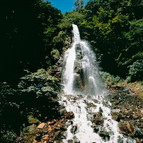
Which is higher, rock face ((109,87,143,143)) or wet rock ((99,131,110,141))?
rock face ((109,87,143,143))

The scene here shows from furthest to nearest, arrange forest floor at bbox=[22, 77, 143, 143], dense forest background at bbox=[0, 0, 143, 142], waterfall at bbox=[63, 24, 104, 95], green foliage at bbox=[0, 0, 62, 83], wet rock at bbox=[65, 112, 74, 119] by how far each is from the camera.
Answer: waterfall at bbox=[63, 24, 104, 95]
dense forest background at bbox=[0, 0, 143, 142]
green foliage at bbox=[0, 0, 62, 83]
wet rock at bbox=[65, 112, 74, 119]
forest floor at bbox=[22, 77, 143, 143]

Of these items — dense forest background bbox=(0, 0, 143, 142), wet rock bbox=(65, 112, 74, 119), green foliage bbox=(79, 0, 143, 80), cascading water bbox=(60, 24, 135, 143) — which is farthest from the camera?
green foliage bbox=(79, 0, 143, 80)

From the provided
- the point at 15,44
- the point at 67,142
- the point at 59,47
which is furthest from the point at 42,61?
the point at 67,142

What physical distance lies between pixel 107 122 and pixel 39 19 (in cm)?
1169

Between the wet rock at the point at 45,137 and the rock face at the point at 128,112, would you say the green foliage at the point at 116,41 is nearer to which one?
the rock face at the point at 128,112

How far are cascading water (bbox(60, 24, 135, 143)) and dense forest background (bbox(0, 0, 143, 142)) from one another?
1312 mm

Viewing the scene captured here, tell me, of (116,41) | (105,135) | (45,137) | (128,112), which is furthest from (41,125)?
(116,41)

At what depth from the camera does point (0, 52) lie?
8.72 meters

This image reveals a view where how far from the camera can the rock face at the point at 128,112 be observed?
652 centimetres

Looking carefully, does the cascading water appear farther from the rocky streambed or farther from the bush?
the bush

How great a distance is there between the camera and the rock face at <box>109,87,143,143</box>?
21.4 ft

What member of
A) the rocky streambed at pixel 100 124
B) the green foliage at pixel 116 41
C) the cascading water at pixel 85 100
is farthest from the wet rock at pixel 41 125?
the green foliage at pixel 116 41

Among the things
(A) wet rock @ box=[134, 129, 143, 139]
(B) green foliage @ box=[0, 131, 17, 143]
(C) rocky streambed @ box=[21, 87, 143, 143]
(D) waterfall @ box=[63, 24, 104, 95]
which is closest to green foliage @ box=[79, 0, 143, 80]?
(D) waterfall @ box=[63, 24, 104, 95]

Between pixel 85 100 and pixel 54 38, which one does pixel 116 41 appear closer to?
pixel 54 38
